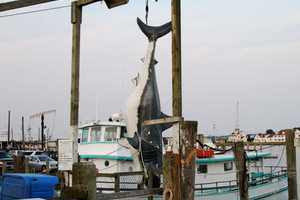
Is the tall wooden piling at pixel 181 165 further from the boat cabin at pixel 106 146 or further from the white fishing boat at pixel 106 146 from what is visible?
the white fishing boat at pixel 106 146

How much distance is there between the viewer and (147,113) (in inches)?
603

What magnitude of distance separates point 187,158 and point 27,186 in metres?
3.11

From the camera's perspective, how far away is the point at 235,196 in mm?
17547

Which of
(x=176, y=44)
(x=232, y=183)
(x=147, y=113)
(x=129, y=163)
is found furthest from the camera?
(x=232, y=183)

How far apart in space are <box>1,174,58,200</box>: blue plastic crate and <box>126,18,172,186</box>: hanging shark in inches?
203

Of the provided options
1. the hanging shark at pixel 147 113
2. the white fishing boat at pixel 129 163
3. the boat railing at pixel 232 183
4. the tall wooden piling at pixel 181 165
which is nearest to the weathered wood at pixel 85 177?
the tall wooden piling at pixel 181 165

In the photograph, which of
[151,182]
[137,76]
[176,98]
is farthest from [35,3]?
[137,76]

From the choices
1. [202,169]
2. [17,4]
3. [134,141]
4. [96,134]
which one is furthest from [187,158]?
[96,134]

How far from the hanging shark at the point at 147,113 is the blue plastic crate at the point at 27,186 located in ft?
16.9

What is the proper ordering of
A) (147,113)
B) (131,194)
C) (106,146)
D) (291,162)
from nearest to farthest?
(131,194), (291,162), (147,113), (106,146)

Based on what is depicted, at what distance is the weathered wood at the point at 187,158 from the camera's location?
27.5ft

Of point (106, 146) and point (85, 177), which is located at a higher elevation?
point (106, 146)

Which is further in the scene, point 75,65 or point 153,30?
point 153,30

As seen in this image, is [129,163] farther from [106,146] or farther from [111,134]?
[111,134]
